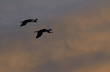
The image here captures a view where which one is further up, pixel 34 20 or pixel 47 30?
pixel 34 20

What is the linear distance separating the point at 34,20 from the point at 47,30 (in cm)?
880

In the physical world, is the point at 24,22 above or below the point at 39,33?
above

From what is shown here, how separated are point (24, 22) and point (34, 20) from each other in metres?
5.52

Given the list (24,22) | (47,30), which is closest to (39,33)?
(47,30)

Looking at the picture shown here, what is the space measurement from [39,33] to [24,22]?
9947 millimetres

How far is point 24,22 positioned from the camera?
66.1 m

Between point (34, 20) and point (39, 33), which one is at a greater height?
point (34, 20)

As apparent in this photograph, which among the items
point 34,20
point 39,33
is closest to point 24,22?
point 34,20

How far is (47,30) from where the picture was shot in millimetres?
65500

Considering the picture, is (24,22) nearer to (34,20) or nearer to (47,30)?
(34,20)

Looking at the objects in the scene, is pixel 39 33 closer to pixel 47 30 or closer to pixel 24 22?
pixel 47 30

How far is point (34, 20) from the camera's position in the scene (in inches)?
2591

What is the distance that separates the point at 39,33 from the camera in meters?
66.5
